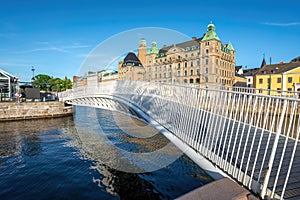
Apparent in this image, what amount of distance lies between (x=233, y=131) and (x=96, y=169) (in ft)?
22.0

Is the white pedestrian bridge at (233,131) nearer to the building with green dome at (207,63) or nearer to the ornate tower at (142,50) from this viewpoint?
the ornate tower at (142,50)

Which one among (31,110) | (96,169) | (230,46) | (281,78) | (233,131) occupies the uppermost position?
(230,46)

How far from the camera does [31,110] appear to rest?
1035 inches

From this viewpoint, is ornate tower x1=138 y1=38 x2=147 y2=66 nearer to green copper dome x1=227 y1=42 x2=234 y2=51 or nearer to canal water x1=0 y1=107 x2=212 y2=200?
canal water x1=0 y1=107 x2=212 y2=200

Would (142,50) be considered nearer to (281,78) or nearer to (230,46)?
(281,78)

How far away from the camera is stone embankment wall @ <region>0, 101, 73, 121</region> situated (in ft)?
80.1

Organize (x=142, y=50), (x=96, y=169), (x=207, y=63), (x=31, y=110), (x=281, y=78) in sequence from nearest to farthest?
(x=96, y=169) < (x=142, y=50) < (x=31, y=110) < (x=281, y=78) < (x=207, y=63)

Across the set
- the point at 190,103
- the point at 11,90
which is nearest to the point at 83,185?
the point at 190,103

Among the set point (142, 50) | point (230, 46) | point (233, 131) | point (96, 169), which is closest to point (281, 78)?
point (142, 50)

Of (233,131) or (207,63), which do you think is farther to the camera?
(207,63)

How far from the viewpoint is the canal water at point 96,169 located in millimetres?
7391

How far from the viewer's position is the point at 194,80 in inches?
2454

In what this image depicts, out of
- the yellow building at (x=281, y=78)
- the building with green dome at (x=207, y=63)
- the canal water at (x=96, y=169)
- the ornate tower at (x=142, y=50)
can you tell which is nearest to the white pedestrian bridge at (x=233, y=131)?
the canal water at (x=96, y=169)

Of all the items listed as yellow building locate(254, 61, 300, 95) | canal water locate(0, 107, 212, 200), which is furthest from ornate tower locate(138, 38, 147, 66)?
yellow building locate(254, 61, 300, 95)
